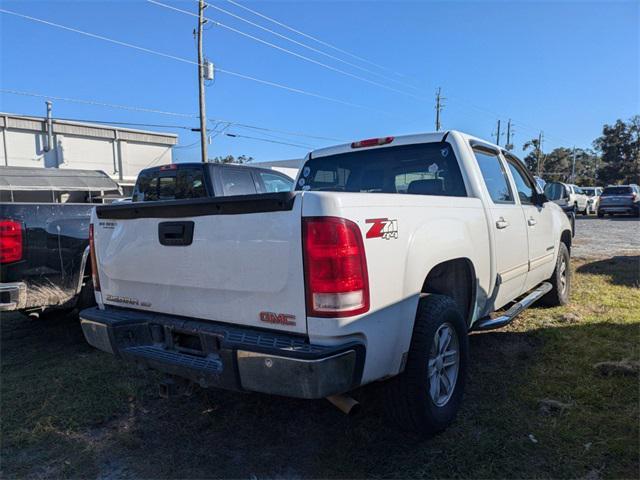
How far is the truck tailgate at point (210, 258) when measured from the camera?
228cm

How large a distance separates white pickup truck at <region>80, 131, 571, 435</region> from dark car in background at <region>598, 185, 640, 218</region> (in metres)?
24.7

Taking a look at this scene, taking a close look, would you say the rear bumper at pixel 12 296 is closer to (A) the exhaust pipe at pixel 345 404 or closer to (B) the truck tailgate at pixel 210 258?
(B) the truck tailgate at pixel 210 258

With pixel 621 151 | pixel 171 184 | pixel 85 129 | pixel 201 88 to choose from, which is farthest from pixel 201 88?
pixel 621 151

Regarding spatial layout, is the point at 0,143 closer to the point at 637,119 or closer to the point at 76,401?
the point at 76,401

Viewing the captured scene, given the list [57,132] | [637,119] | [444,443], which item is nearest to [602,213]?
[444,443]

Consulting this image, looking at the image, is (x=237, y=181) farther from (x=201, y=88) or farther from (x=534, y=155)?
(x=534, y=155)

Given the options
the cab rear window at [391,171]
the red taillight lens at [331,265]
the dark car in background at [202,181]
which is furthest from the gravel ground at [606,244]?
the red taillight lens at [331,265]

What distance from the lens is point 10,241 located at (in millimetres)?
4242

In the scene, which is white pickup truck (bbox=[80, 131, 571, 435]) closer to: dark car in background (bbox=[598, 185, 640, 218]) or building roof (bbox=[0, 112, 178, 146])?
dark car in background (bbox=[598, 185, 640, 218])

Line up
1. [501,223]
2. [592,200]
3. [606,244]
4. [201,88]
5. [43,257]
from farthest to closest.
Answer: [592,200]
[201,88]
[606,244]
[43,257]
[501,223]

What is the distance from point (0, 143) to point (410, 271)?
90.7 feet

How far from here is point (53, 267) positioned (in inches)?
181

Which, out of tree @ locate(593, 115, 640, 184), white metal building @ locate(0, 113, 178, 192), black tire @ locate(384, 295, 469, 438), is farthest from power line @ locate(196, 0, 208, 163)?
tree @ locate(593, 115, 640, 184)

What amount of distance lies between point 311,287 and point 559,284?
462cm
